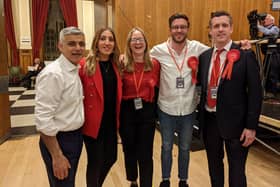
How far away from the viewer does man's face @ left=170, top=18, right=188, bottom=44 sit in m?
2.03

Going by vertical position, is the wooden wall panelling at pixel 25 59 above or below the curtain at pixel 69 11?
below

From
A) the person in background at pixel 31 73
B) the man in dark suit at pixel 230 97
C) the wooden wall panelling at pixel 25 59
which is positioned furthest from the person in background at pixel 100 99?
the wooden wall panelling at pixel 25 59

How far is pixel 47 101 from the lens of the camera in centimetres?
130

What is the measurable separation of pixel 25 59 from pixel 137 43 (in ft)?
28.5

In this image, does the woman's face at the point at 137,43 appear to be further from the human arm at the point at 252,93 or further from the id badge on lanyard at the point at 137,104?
the human arm at the point at 252,93

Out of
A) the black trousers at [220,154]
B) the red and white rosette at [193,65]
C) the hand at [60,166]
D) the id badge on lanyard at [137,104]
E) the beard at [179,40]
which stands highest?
the beard at [179,40]

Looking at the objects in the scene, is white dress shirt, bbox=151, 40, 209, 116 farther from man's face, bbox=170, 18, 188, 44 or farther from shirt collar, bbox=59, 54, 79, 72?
shirt collar, bbox=59, 54, 79, 72

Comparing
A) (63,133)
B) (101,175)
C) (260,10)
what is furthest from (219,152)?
(260,10)

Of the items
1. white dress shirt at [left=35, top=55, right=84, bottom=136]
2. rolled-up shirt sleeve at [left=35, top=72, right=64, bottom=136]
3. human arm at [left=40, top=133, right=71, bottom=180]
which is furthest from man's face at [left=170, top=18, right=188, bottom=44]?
human arm at [left=40, top=133, right=71, bottom=180]

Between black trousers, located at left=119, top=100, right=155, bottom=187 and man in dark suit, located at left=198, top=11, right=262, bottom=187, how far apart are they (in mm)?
466

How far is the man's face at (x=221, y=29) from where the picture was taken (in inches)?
Result: 71.0

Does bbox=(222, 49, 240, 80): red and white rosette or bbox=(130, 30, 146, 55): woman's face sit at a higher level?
bbox=(130, 30, 146, 55): woman's face

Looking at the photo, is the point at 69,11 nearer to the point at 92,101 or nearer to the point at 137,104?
the point at 137,104

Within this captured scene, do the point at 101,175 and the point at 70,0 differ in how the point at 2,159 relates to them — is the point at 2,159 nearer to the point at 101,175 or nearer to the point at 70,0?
the point at 101,175
